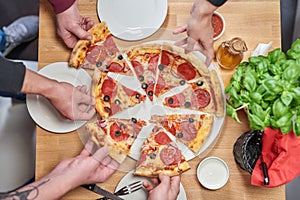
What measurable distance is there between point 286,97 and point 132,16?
0.64 m

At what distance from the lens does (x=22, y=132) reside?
1630 millimetres

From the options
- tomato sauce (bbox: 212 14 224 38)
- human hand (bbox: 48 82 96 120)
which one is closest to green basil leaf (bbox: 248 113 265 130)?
tomato sauce (bbox: 212 14 224 38)

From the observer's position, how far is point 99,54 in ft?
4.71

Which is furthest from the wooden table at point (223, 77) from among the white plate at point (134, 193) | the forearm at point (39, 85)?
the forearm at point (39, 85)

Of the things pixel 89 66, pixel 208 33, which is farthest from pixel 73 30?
pixel 208 33

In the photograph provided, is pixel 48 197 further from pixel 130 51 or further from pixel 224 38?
pixel 224 38

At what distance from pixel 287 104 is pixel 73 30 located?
28.2 inches

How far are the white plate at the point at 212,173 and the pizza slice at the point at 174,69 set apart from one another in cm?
26

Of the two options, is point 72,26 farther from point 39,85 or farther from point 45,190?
point 45,190

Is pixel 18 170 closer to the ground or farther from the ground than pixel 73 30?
closer to the ground

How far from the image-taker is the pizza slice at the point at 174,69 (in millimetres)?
1418

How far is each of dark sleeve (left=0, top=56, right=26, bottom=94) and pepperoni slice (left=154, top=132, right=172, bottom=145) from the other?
436 millimetres

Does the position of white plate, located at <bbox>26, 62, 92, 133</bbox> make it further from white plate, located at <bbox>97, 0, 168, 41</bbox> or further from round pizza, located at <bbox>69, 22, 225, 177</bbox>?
white plate, located at <bbox>97, 0, 168, 41</bbox>

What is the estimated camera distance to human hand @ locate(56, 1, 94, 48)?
4.66ft
